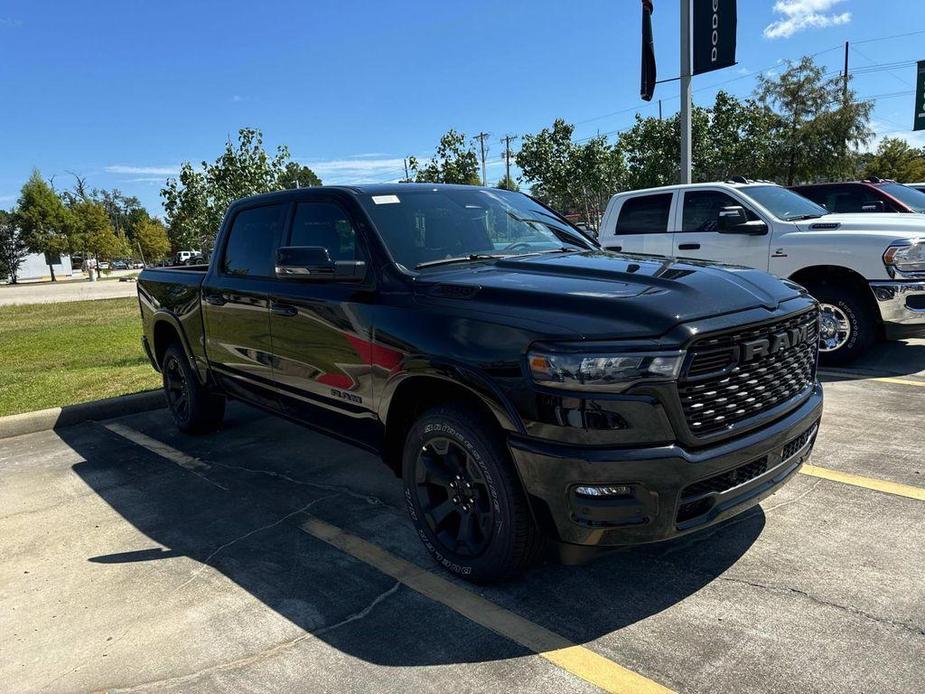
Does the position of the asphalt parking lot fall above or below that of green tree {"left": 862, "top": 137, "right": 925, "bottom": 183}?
below

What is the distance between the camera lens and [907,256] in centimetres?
652

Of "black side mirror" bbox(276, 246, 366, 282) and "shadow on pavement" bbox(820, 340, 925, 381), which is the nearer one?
"black side mirror" bbox(276, 246, 366, 282)

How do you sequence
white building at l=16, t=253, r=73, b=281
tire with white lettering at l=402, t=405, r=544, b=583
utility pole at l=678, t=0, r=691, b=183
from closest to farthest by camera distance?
tire with white lettering at l=402, t=405, r=544, b=583 → utility pole at l=678, t=0, r=691, b=183 → white building at l=16, t=253, r=73, b=281

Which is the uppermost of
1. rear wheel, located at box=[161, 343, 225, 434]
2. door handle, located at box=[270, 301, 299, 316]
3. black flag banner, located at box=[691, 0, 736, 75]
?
black flag banner, located at box=[691, 0, 736, 75]

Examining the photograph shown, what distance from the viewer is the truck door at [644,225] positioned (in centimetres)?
846

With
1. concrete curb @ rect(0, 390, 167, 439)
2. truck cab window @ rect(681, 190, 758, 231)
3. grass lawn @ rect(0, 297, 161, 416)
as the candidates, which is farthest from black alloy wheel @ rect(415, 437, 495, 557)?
truck cab window @ rect(681, 190, 758, 231)

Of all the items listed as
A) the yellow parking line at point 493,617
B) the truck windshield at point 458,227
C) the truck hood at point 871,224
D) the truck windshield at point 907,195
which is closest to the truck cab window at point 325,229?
the truck windshield at point 458,227

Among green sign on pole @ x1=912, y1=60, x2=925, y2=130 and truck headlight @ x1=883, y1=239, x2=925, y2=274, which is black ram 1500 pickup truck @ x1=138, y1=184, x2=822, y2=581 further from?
→ green sign on pole @ x1=912, y1=60, x2=925, y2=130

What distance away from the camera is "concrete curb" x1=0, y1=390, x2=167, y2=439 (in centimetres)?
641

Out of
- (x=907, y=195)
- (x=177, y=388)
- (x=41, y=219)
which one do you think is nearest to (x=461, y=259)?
(x=177, y=388)

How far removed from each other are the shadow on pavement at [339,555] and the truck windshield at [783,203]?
5.14 metres

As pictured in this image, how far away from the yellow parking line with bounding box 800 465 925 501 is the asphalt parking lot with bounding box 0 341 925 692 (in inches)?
0.8

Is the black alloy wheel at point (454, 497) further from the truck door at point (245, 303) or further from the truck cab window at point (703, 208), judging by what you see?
the truck cab window at point (703, 208)

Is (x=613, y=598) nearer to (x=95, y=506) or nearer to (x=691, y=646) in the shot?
(x=691, y=646)
